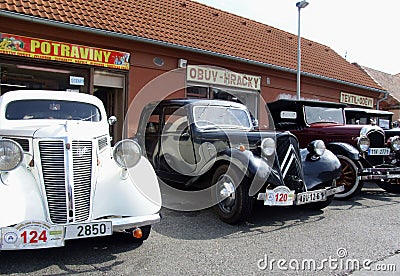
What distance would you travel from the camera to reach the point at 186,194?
5762 mm

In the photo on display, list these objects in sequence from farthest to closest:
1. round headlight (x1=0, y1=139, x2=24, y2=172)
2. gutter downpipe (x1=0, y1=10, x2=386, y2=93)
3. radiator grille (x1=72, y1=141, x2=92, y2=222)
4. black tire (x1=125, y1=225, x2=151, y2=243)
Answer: gutter downpipe (x1=0, y1=10, x2=386, y2=93) → black tire (x1=125, y1=225, x2=151, y2=243) → radiator grille (x1=72, y1=141, x2=92, y2=222) → round headlight (x1=0, y1=139, x2=24, y2=172)

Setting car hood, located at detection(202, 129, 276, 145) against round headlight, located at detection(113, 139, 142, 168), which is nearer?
round headlight, located at detection(113, 139, 142, 168)

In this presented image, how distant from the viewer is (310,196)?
Result: 177 inches

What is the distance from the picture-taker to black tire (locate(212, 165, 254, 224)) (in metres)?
4.37

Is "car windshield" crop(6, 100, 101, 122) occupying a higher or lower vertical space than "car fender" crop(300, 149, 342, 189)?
higher

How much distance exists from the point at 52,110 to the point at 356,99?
50.6ft

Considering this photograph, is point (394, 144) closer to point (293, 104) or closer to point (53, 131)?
point (293, 104)

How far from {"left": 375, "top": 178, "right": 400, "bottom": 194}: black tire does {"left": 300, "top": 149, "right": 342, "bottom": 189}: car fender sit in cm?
255

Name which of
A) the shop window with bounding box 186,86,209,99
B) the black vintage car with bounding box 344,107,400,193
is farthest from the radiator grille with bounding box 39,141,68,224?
the shop window with bounding box 186,86,209,99

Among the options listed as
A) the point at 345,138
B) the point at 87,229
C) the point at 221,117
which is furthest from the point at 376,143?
the point at 87,229

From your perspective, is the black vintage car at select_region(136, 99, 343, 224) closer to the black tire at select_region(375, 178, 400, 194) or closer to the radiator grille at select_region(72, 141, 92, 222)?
the radiator grille at select_region(72, 141, 92, 222)

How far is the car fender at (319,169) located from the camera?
4983mm

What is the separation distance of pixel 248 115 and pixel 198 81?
462cm

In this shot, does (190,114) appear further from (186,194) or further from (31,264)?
(31,264)
